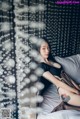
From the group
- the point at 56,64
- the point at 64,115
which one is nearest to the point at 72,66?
the point at 56,64

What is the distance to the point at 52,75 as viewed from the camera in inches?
50.1

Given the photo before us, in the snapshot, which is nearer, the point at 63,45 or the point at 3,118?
the point at 3,118

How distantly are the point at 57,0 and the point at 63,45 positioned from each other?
32 centimetres

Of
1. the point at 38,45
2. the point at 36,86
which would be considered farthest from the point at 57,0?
the point at 36,86

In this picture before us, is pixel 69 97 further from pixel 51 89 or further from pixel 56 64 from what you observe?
pixel 56 64

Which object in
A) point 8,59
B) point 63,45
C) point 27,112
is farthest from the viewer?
point 63,45

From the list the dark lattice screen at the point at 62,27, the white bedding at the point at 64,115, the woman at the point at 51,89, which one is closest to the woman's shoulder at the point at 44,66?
the woman at the point at 51,89

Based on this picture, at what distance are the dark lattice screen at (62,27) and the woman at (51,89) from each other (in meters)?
0.08

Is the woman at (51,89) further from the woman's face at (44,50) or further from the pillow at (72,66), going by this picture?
the pillow at (72,66)

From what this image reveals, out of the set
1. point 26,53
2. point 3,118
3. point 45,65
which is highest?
point 26,53

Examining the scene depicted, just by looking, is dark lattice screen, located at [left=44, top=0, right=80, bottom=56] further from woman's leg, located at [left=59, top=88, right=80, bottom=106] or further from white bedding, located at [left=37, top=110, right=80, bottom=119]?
white bedding, located at [left=37, top=110, right=80, bottom=119]

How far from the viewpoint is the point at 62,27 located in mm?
1281

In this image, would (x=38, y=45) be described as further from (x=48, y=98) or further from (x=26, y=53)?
(x=48, y=98)

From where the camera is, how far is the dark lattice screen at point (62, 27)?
1.21m
